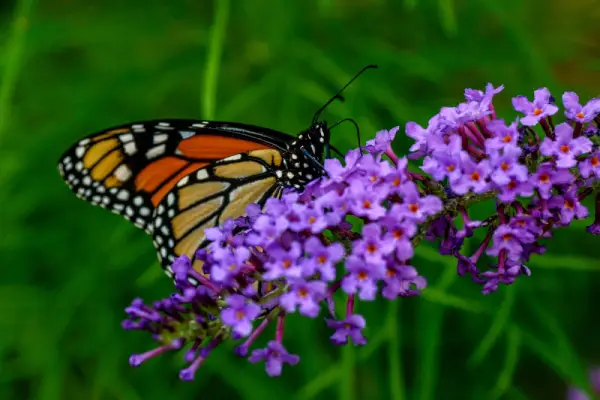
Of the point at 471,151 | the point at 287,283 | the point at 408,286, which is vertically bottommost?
the point at 287,283

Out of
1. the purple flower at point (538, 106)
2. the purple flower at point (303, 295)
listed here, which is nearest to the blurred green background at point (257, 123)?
the purple flower at point (538, 106)

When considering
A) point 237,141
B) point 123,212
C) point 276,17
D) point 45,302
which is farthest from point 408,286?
point 45,302

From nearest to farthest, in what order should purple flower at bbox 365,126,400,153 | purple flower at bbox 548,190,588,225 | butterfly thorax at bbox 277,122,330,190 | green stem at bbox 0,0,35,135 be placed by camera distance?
purple flower at bbox 548,190,588,225 → purple flower at bbox 365,126,400,153 → butterfly thorax at bbox 277,122,330,190 → green stem at bbox 0,0,35,135

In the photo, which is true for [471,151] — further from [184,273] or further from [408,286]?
[184,273]

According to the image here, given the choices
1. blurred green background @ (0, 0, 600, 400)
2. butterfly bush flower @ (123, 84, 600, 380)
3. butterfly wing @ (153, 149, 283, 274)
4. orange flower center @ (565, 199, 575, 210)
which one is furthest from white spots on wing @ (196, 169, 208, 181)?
orange flower center @ (565, 199, 575, 210)

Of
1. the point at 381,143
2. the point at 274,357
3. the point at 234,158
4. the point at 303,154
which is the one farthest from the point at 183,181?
the point at 274,357

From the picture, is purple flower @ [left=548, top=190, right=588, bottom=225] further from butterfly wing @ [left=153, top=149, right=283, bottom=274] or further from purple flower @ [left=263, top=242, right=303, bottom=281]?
butterfly wing @ [left=153, top=149, right=283, bottom=274]
